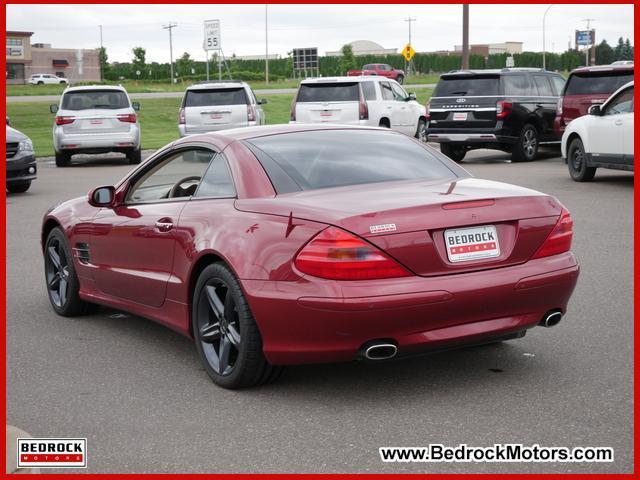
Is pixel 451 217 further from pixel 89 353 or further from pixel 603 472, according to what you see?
pixel 89 353

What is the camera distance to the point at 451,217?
5.09 meters

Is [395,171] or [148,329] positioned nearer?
[395,171]

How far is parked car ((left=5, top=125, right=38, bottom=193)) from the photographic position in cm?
1684

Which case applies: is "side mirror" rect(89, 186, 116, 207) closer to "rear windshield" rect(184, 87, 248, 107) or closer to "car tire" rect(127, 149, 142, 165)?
"rear windshield" rect(184, 87, 248, 107)

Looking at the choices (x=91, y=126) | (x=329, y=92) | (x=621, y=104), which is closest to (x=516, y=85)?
(x=329, y=92)

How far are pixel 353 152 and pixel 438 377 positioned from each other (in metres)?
1.42

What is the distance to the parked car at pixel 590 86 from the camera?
2034 cm

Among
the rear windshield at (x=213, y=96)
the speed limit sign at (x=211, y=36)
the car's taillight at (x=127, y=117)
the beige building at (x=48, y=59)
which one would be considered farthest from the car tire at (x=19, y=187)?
the beige building at (x=48, y=59)

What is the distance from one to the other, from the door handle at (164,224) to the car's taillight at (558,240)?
213cm

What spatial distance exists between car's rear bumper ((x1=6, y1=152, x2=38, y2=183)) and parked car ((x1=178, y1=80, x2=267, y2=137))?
6575 millimetres

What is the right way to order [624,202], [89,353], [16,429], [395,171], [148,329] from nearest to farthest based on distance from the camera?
1. [16,429]
2. [395,171]
3. [89,353]
4. [148,329]
5. [624,202]

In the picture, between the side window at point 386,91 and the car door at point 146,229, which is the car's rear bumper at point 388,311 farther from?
the side window at point 386,91

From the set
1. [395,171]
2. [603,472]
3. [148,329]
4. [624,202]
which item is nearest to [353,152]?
[395,171]

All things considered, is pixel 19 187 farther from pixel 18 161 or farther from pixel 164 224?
pixel 164 224
